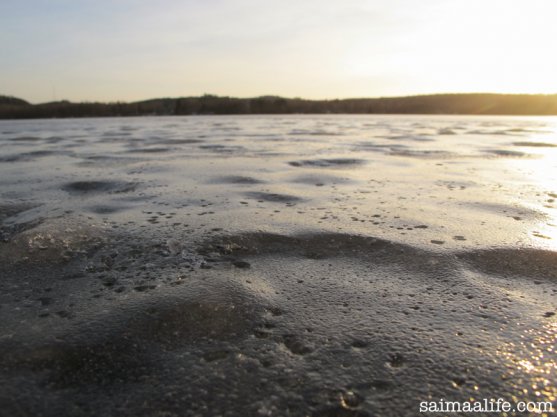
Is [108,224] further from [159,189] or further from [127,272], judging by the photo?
[159,189]

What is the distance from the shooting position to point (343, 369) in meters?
1.81

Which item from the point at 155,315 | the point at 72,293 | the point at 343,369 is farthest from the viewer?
the point at 72,293

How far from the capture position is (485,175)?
22.5ft

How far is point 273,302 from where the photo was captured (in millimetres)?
2422

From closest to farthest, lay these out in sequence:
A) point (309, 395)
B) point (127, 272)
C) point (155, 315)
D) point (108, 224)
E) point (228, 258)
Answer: point (309, 395) < point (155, 315) < point (127, 272) < point (228, 258) < point (108, 224)

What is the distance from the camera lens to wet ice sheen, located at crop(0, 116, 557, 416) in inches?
66.3

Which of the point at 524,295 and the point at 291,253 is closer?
the point at 524,295

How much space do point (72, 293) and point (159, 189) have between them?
326 centimetres

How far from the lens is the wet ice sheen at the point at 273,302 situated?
168cm

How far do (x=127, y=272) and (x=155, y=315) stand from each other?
673 mm

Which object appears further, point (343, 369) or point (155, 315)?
point (155, 315)

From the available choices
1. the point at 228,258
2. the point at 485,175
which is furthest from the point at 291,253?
the point at 485,175

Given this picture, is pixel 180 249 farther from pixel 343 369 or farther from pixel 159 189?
pixel 159 189

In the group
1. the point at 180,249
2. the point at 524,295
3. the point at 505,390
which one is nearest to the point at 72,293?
the point at 180,249
